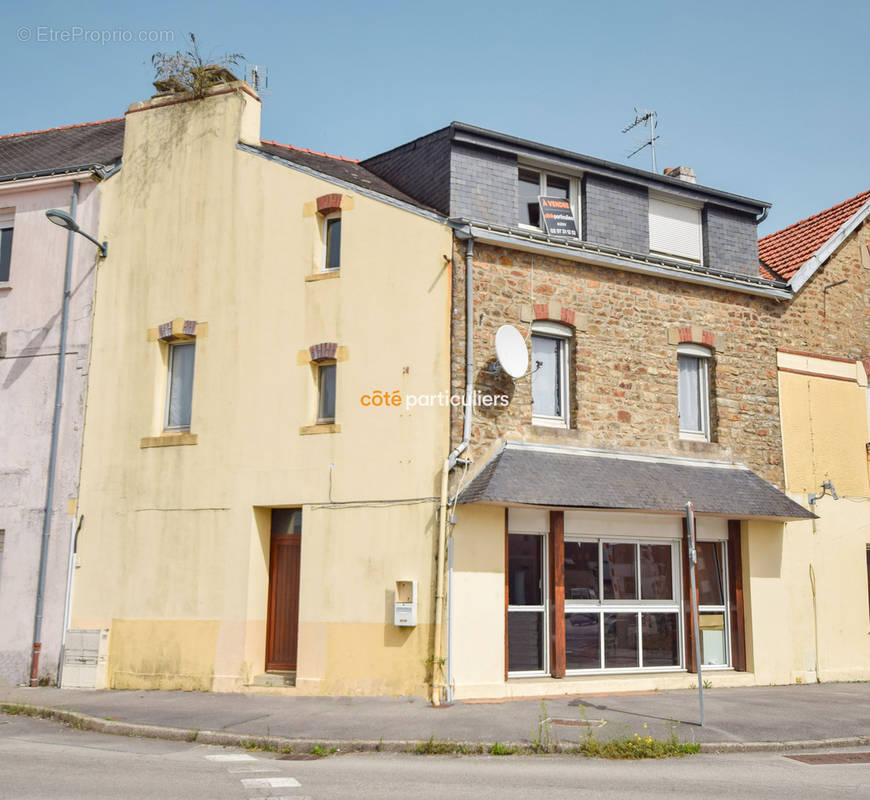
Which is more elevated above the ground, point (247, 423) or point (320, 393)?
point (320, 393)

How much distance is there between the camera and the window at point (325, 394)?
14.2 m

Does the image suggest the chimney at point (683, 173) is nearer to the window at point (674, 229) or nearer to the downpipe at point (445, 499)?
the window at point (674, 229)

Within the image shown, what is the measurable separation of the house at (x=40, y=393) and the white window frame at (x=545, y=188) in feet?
23.9

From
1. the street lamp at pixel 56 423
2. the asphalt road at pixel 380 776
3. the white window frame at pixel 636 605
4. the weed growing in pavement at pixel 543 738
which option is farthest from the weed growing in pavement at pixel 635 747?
the street lamp at pixel 56 423

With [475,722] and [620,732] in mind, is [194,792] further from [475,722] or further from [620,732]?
[620,732]

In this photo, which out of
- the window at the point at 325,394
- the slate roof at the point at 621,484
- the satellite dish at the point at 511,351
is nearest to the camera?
the slate roof at the point at 621,484

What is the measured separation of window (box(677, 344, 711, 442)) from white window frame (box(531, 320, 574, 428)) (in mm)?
2240

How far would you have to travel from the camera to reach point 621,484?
13.9 m

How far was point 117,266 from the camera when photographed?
52.2ft

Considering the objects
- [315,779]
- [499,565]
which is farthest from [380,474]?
[315,779]

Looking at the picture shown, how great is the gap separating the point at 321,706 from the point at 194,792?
4.58m

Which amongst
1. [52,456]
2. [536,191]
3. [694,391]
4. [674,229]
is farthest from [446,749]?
[674,229]

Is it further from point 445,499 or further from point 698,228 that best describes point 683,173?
point 445,499

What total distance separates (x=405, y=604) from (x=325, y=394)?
3491 mm
